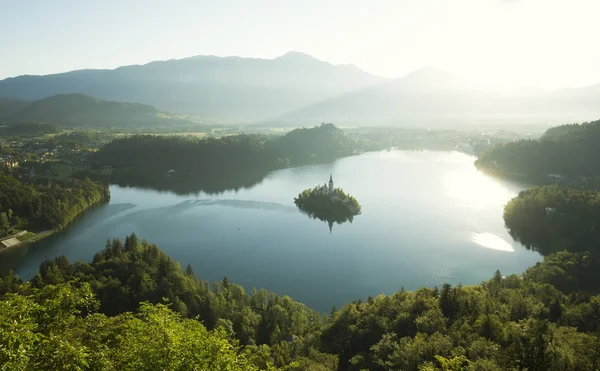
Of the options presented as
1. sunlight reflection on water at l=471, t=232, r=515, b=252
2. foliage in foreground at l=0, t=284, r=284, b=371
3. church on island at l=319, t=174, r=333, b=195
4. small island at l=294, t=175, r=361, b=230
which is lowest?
sunlight reflection on water at l=471, t=232, r=515, b=252

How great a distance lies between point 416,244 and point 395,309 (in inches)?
1151

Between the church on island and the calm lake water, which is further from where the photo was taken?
the church on island

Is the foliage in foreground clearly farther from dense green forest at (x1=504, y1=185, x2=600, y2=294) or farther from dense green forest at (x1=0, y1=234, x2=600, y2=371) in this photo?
dense green forest at (x1=504, y1=185, x2=600, y2=294)

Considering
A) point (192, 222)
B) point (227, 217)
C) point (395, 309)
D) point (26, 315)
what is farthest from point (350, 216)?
point (26, 315)

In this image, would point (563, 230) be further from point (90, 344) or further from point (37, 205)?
point (37, 205)

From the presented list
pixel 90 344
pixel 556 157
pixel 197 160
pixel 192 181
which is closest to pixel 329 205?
pixel 192 181

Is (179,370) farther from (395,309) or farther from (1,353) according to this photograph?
(395,309)

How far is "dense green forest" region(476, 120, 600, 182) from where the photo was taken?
291ft

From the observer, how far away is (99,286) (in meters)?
31.2

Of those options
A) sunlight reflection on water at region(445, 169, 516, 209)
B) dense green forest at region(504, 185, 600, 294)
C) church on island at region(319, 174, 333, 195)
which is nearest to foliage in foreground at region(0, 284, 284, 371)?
dense green forest at region(504, 185, 600, 294)

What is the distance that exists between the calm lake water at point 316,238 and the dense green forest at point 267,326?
29.6ft

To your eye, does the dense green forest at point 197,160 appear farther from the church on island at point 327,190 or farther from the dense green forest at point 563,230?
Result: the dense green forest at point 563,230

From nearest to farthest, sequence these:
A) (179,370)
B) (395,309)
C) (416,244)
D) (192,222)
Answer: (179,370) → (395,309) → (416,244) → (192,222)

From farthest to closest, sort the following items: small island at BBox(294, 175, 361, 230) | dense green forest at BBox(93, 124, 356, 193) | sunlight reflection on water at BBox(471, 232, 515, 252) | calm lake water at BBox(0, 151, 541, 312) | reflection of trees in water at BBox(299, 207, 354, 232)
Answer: dense green forest at BBox(93, 124, 356, 193) < small island at BBox(294, 175, 361, 230) < reflection of trees in water at BBox(299, 207, 354, 232) < sunlight reflection on water at BBox(471, 232, 515, 252) < calm lake water at BBox(0, 151, 541, 312)
